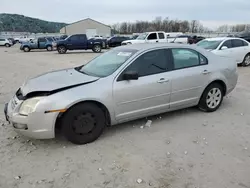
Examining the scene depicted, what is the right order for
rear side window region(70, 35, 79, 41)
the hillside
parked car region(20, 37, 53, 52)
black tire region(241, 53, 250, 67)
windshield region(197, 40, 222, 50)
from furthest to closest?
the hillside
parked car region(20, 37, 53, 52)
rear side window region(70, 35, 79, 41)
black tire region(241, 53, 250, 67)
windshield region(197, 40, 222, 50)

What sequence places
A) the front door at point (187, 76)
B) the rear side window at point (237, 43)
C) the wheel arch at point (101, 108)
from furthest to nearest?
the rear side window at point (237, 43) → the front door at point (187, 76) → the wheel arch at point (101, 108)

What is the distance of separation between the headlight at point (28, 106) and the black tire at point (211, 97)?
3232mm

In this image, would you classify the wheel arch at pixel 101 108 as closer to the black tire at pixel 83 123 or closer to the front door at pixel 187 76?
the black tire at pixel 83 123

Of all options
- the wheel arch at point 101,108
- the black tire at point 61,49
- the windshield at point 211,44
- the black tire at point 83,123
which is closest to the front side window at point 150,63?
the wheel arch at point 101,108

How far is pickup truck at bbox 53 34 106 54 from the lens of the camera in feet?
76.3

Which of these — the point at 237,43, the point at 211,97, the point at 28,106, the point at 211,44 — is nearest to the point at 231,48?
the point at 237,43

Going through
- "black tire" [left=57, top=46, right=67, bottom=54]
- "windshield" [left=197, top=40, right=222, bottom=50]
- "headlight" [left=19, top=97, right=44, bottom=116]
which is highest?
"windshield" [left=197, top=40, right=222, bottom=50]

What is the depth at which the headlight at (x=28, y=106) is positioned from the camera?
3.40 metres

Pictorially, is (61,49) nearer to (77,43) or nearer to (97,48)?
(77,43)

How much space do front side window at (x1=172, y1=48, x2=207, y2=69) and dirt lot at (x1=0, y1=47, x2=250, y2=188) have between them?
1.09 meters

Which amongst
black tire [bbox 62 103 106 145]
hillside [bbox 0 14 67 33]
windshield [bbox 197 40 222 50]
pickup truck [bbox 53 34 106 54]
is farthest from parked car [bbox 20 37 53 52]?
hillside [bbox 0 14 67 33]

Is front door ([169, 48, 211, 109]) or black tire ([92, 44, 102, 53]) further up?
front door ([169, 48, 211, 109])

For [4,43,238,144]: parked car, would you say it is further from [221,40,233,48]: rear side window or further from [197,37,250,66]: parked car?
[221,40,233,48]: rear side window

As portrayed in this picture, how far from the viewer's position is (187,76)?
15.0ft
